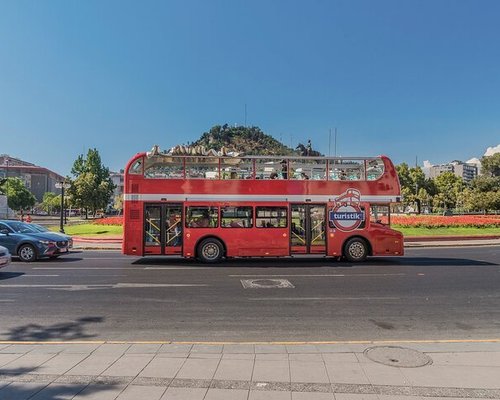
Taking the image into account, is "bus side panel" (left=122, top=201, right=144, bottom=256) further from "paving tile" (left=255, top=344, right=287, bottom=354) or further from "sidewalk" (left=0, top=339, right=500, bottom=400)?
"paving tile" (left=255, top=344, right=287, bottom=354)

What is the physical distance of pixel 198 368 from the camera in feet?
16.3

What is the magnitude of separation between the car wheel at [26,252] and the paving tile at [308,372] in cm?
1439

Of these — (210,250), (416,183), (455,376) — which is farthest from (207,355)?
(416,183)

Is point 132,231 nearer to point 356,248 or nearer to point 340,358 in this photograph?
point 356,248

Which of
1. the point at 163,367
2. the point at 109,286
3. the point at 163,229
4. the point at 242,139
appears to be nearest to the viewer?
the point at 163,367

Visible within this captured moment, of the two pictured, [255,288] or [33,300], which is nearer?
[33,300]

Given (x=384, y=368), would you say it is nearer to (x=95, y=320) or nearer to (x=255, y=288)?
(x=95, y=320)

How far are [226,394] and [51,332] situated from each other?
3.73 m

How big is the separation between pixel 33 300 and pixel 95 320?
248 centimetres

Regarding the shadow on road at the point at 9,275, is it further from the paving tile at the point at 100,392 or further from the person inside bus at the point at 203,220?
the paving tile at the point at 100,392

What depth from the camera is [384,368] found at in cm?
498

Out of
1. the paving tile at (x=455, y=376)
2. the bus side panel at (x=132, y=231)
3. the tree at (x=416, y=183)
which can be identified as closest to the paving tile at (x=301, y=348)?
the paving tile at (x=455, y=376)

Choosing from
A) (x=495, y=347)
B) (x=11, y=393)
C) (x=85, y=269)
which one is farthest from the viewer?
(x=85, y=269)

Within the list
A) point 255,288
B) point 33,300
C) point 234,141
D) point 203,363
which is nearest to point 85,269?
point 33,300
